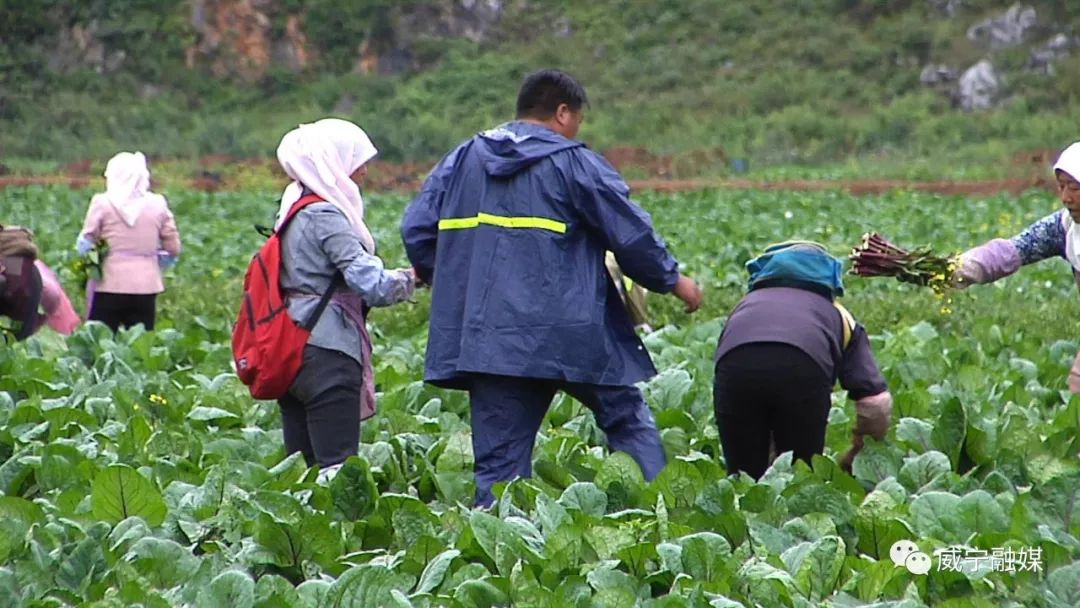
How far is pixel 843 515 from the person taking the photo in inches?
196

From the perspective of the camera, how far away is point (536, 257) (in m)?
5.38

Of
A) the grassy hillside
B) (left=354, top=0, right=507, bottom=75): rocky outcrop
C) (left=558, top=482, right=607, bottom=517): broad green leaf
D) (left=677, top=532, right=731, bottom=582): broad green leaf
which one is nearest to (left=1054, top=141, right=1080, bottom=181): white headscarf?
(left=558, top=482, right=607, bottom=517): broad green leaf

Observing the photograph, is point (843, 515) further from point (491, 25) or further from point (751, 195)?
point (491, 25)

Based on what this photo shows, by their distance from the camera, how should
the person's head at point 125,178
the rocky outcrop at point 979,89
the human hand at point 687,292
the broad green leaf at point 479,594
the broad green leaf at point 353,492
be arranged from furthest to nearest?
the rocky outcrop at point 979,89 → the person's head at point 125,178 → the human hand at point 687,292 → the broad green leaf at point 353,492 → the broad green leaf at point 479,594

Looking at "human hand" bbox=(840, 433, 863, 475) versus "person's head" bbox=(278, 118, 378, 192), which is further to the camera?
"human hand" bbox=(840, 433, 863, 475)

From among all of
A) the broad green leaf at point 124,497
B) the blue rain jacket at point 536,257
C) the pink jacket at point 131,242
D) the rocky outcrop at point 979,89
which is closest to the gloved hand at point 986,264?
the blue rain jacket at point 536,257

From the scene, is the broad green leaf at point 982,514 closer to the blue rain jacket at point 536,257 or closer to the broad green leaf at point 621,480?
the broad green leaf at point 621,480

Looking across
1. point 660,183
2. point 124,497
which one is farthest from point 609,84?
point 124,497

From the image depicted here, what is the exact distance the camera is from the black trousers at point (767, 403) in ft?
17.8

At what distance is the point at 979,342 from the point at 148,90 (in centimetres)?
4562

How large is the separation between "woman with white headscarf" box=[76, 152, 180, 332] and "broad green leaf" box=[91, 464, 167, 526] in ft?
16.4

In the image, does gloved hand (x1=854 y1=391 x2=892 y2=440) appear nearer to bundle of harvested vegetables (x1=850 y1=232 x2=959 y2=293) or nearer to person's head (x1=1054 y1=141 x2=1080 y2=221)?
bundle of harvested vegetables (x1=850 y1=232 x2=959 y2=293)

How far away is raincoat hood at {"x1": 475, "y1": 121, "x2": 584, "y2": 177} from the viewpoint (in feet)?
17.6

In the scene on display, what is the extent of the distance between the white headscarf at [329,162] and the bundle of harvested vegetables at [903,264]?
1631 mm
